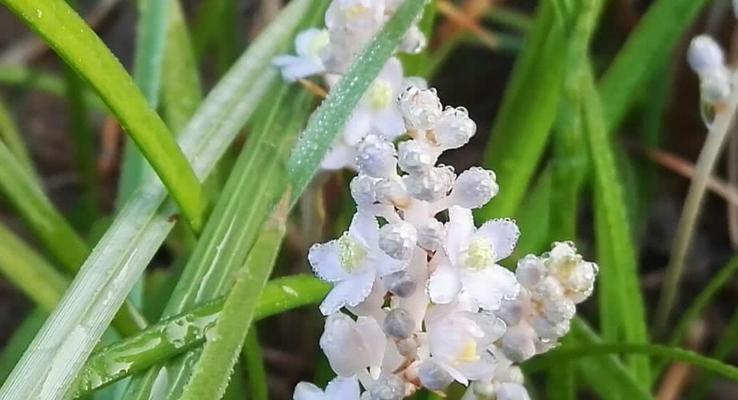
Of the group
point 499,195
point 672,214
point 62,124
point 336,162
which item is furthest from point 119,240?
point 62,124

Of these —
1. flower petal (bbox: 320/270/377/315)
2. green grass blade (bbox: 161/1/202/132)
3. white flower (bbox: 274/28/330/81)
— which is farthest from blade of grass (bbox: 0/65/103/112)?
flower petal (bbox: 320/270/377/315)

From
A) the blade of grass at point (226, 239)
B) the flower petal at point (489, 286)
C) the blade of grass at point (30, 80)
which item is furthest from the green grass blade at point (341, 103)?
the blade of grass at point (30, 80)

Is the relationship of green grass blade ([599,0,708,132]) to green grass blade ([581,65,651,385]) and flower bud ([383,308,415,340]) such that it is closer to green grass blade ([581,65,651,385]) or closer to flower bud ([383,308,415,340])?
green grass blade ([581,65,651,385])

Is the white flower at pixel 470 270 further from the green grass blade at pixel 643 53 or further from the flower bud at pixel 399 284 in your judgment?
the green grass blade at pixel 643 53

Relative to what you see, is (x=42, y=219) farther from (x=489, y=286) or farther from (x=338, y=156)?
(x=489, y=286)

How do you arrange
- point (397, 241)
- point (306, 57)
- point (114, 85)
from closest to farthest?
point (397, 241) → point (114, 85) → point (306, 57)

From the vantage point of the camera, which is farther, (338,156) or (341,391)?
(338,156)

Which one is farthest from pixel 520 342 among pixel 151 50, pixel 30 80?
pixel 30 80
